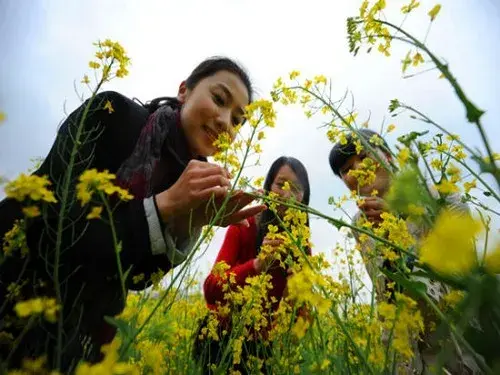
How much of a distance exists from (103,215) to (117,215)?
0.13ft

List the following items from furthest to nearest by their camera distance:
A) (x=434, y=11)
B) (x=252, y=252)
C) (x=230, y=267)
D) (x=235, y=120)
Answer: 1. (x=252, y=252)
2. (x=230, y=267)
3. (x=235, y=120)
4. (x=434, y=11)

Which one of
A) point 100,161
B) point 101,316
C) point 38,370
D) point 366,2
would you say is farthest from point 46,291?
point 366,2

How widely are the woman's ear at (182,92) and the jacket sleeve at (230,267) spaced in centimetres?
91

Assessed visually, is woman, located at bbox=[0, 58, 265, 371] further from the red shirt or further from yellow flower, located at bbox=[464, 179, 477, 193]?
the red shirt

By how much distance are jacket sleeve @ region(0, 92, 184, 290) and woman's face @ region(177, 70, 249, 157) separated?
1.01 ft

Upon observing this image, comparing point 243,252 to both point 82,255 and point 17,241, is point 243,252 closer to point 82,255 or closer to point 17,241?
point 82,255

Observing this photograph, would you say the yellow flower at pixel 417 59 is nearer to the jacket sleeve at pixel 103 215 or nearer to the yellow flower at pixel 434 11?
the yellow flower at pixel 434 11

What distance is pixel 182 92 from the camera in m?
2.02

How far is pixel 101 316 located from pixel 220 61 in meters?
1.25

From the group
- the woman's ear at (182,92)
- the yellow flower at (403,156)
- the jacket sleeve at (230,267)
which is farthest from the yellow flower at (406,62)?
the jacket sleeve at (230,267)

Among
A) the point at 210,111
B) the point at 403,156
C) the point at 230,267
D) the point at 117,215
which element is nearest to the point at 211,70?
the point at 210,111

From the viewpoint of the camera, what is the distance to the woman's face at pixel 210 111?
1.61 metres

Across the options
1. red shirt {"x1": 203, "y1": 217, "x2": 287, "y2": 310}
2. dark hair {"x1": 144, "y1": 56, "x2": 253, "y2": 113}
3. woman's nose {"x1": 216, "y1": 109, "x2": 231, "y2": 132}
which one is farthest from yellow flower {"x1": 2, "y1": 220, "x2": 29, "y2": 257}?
red shirt {"x1": 203, "y1": 217, "x2": 287, "y2": 310}

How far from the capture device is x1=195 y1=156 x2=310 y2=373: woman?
6.84ft
